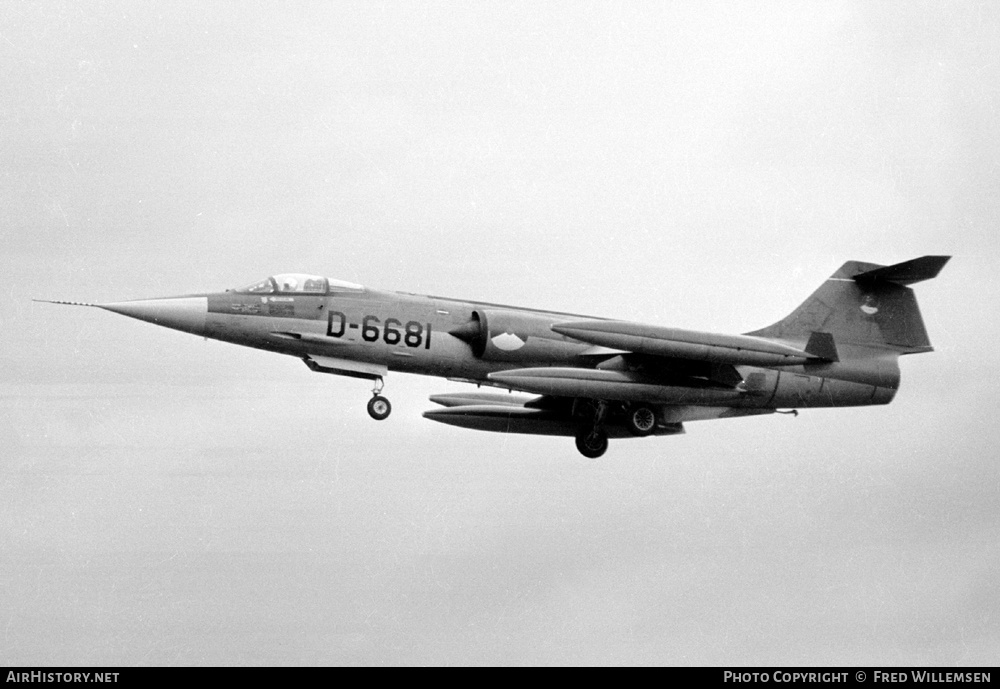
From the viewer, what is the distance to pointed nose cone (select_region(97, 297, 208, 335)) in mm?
23156

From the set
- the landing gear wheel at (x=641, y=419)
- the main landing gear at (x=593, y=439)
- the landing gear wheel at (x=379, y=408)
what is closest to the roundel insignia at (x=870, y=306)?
the landing gear wheel at (x=641, y=419)

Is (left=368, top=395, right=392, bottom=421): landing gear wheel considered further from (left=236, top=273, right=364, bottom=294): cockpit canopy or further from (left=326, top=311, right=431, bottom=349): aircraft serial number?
(left=236, top=273, right=364, bottom=294): cockpit canopy

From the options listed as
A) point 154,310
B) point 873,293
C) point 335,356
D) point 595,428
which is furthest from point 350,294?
point 873,293

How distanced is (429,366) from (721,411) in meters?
5.24

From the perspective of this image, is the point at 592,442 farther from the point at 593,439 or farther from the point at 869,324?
the point at 869,324

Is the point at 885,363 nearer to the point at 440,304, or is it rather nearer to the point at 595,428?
the point at 595,428

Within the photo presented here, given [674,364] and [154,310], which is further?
[674,364]

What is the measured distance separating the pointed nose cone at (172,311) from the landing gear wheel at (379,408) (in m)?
2.91

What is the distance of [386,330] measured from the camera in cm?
2409

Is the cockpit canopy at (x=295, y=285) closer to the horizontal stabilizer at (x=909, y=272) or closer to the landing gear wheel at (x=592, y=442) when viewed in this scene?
the landing gear wheel at (x=592, y=442)

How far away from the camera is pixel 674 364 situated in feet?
81.3

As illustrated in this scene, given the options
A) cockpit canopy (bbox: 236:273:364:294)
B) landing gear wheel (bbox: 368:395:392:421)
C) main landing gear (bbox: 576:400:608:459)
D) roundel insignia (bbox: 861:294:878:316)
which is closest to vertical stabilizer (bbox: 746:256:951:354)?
roundel insignia (bbox: 861:294:878:316)

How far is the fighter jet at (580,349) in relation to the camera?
23.5 m
